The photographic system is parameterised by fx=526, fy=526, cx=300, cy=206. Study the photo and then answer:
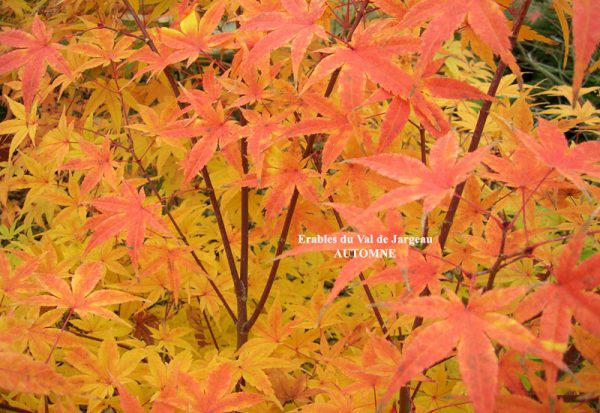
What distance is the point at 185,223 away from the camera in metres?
1.22

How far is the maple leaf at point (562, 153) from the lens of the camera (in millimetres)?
597

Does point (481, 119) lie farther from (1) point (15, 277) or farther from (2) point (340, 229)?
(1) point (15, 277)

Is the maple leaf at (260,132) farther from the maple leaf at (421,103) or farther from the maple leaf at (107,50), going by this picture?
the maple leaf at (107,50)

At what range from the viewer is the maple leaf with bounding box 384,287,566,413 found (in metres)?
0.48

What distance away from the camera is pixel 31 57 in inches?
35.7

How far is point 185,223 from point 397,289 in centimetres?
50

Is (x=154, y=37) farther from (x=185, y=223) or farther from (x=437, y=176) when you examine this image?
(x=437, y=176)

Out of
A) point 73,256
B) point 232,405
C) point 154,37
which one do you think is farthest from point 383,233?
point 73,256

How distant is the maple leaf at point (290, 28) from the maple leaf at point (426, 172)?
0.20m

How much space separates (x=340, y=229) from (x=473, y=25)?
42 centimetres

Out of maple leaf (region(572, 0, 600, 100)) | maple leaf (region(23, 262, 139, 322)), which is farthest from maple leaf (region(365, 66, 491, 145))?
maple leaf (region(23, 262, 139, 322))

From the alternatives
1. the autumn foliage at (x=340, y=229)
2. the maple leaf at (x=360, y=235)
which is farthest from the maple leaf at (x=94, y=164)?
the maple leaf at (x=360, y=235)

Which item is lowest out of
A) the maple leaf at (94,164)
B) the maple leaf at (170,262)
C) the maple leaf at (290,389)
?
the maple leaf at (290,389)

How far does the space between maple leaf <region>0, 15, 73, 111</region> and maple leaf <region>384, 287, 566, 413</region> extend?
0.71 metres
